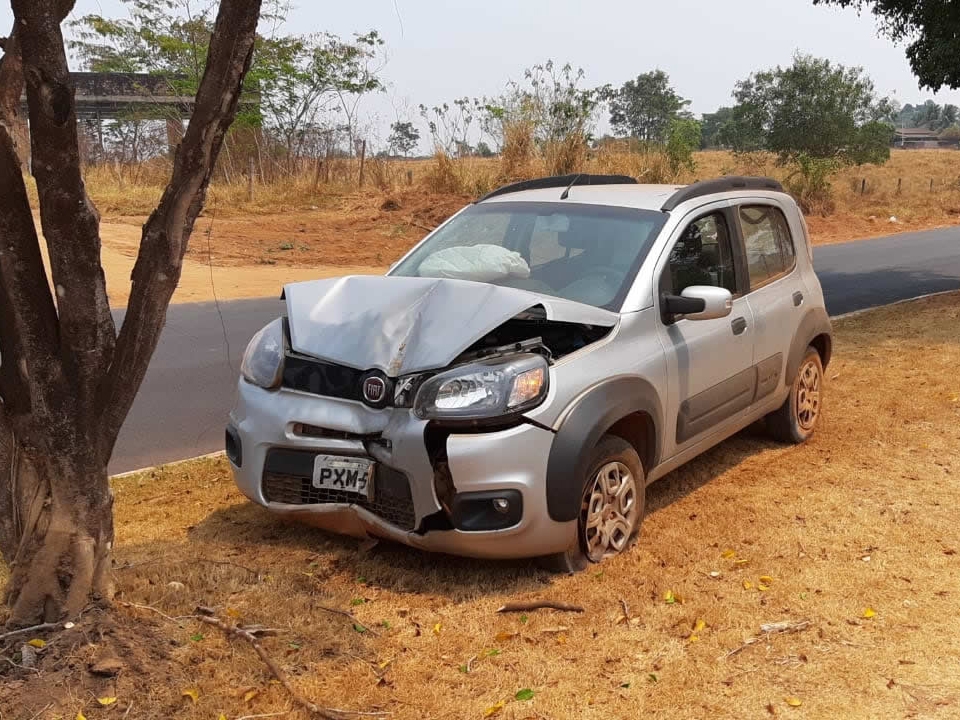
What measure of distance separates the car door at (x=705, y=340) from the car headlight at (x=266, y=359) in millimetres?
1841

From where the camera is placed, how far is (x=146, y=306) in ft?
10.5

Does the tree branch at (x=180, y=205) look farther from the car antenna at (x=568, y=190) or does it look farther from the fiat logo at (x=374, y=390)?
the car antenna at (x=568, y=190)

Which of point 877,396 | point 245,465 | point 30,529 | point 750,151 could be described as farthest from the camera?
point 750,151

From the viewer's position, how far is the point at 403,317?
167 inches

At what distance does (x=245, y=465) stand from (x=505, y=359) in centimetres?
130

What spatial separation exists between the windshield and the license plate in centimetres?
138

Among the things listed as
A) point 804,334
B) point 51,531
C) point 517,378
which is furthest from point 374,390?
point 804,334

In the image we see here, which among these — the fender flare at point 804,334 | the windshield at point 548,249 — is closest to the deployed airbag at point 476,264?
the windshield at point 548,249

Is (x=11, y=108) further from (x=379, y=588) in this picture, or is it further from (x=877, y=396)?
(x=877, y=396)

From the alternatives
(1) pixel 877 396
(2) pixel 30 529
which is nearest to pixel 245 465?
(2) pixel 30 529

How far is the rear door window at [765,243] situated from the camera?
562 cm

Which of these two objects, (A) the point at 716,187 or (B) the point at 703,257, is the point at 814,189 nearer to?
(A) the point at 716,187

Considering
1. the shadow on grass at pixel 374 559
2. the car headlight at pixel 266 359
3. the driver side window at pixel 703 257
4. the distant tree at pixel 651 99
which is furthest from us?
the distant tree at pixel 651 99

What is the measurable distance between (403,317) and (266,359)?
27.8 inches
